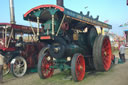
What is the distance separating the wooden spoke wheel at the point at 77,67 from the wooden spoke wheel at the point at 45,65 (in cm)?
118

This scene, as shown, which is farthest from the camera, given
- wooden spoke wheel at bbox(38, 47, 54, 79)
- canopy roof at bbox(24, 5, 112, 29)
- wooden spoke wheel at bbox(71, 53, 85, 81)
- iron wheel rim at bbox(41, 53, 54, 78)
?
iron wheel rim at bbox(41, 53, 54, 78)

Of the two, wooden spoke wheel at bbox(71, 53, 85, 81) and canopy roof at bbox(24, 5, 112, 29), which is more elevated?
canopy roof at bbox(24, 5, 112, 29)

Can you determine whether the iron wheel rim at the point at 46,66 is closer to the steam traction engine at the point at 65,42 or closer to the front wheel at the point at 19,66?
the steam traction engine at the point at 65,42

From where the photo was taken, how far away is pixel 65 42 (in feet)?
17.0

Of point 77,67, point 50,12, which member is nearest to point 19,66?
point 77,67

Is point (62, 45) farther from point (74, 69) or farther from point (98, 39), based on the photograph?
point (98, 39)

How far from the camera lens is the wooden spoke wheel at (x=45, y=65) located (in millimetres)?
5219

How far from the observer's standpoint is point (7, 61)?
6559 millimetres

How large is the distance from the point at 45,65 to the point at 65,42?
120cm

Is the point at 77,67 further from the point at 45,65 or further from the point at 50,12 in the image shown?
the point at 50,12

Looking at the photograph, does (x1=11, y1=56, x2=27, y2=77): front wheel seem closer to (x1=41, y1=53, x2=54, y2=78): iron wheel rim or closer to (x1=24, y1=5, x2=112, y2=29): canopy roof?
(x1=41, y1=53, x2=54, y2=78): iron wheel rim

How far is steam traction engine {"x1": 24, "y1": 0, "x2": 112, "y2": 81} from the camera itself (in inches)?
188

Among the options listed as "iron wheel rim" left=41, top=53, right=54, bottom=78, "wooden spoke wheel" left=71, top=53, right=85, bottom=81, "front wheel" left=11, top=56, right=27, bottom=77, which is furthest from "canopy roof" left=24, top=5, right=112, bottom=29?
"front wheel" left=11, top=56, right=27, bottom=77

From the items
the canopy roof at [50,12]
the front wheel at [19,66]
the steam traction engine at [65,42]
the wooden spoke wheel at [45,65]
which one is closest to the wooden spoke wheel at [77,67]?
the steam traction engine at [65,42]
